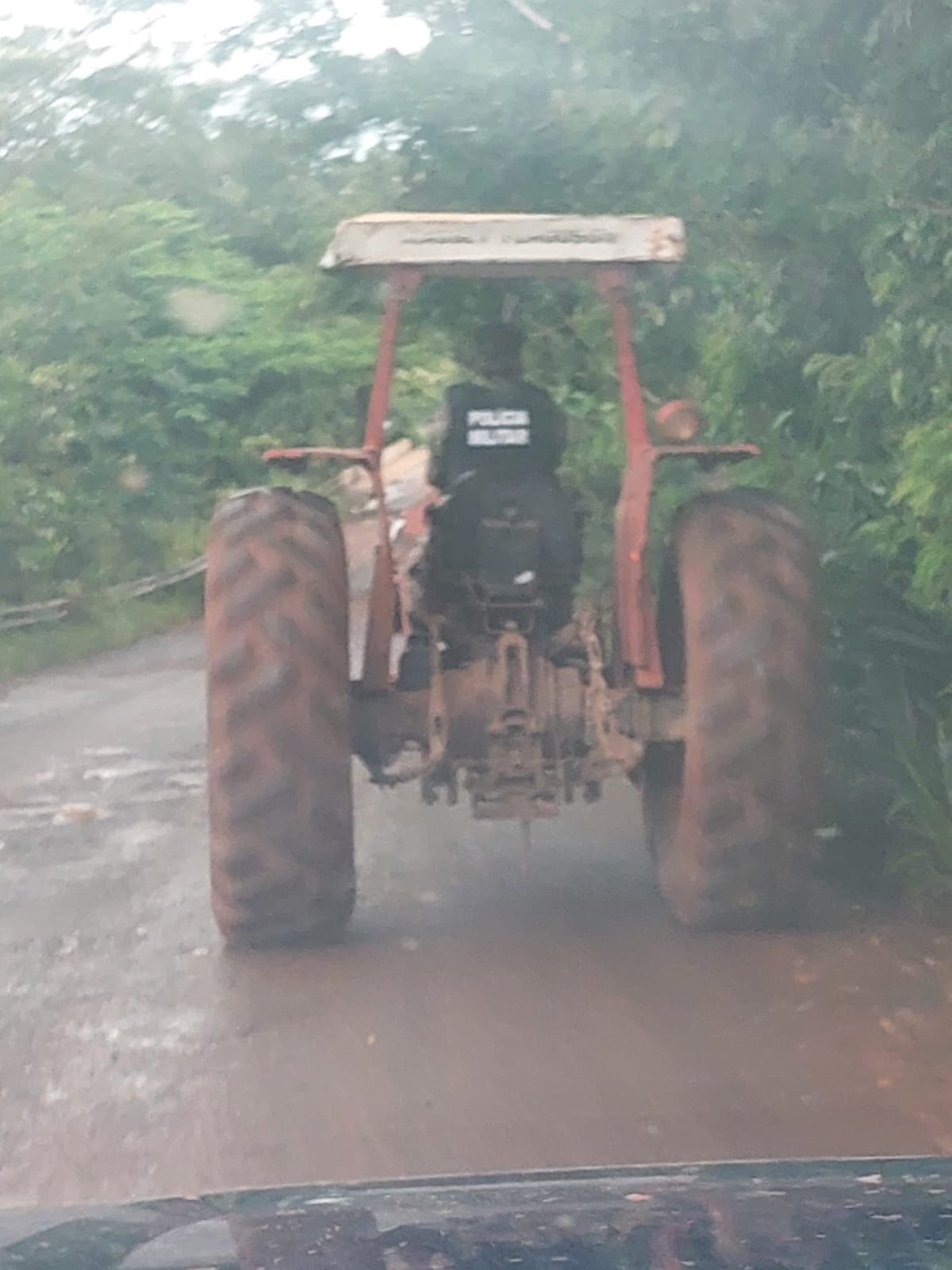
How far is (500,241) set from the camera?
7.23 meters

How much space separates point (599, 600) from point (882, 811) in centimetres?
192

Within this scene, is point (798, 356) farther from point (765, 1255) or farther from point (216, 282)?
point (216, 282)

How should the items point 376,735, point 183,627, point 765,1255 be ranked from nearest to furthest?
point 765,1255, point 376,735, point 183,627

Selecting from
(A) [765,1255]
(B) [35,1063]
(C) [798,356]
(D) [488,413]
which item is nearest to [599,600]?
(C) [798,356]

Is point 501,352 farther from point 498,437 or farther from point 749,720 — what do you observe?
point 749,720

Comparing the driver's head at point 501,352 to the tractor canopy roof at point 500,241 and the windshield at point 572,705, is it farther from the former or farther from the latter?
the tractor canopy roof at point 500,241

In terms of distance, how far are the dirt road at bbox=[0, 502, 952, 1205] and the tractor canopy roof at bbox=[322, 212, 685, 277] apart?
2561 millimetres

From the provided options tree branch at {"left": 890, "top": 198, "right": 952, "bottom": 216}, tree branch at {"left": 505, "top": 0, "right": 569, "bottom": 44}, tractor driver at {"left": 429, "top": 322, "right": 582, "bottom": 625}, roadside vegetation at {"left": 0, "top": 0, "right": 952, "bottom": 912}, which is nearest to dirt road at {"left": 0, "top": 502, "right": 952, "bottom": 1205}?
roadside vegetation at {"left": 0, "top": 0, "right": 952, "bottom": 912}

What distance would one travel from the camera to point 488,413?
7.64 metres

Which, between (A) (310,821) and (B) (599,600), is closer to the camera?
(A) (310,821)

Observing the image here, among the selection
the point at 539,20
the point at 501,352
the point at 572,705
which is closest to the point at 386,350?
the point at 501,352

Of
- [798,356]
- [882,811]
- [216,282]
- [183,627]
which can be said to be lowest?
[183,627]

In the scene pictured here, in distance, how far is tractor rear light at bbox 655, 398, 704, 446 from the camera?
7578mm

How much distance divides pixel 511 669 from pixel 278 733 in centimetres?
97
